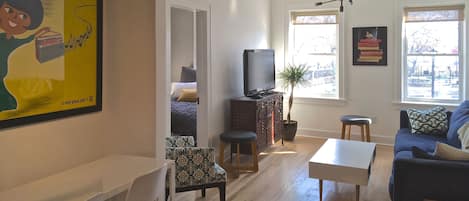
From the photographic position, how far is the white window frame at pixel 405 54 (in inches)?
246

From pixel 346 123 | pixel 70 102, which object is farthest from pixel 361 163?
pixel 70 102

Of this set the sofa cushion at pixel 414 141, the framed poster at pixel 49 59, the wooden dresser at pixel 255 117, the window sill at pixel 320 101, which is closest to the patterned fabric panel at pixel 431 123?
the sofa cushion at pixel 414 141

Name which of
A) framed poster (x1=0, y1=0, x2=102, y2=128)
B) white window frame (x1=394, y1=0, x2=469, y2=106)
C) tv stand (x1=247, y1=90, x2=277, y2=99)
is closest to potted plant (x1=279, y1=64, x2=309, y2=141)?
tv stand (x1=247, y1=90, x2=277, y2=99)

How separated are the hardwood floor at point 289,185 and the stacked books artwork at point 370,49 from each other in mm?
1577

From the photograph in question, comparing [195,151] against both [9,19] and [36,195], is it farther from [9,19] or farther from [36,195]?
[9,19]

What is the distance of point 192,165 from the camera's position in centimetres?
368

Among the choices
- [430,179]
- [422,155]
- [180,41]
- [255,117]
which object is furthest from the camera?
[180,41]

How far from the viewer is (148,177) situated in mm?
2393

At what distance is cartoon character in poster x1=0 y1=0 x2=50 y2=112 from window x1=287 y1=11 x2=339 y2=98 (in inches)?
215

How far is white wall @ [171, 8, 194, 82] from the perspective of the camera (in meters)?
7.26

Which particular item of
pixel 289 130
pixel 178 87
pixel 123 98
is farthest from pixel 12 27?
pixel 289 130

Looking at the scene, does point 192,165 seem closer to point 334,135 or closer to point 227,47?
point 227,47

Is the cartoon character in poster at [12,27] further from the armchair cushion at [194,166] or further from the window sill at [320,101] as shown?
the window sill at [320,101]

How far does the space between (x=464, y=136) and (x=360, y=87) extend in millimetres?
2823
